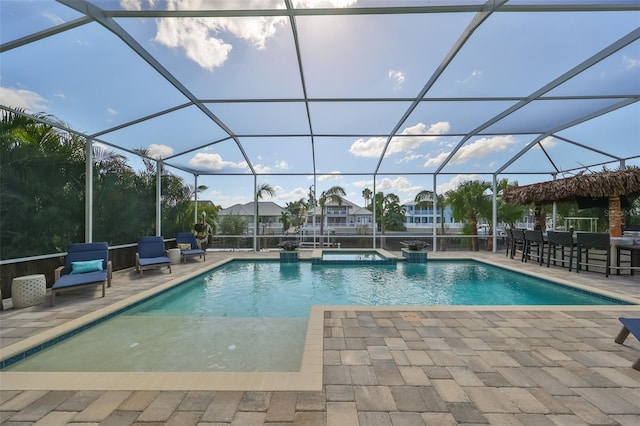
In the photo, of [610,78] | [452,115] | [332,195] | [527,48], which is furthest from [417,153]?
[332,195]

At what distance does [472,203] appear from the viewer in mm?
11367

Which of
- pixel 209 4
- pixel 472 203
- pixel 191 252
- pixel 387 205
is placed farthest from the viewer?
pixel 387 205

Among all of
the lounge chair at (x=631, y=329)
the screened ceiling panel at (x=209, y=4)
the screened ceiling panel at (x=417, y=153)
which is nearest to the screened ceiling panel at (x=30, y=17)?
the screened ceiling panel at (x=209, y=4)

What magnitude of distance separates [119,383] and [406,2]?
5.23 m

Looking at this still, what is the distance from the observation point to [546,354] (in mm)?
2666

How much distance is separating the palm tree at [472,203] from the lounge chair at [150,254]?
11.0m

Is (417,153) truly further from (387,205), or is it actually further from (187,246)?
(387,205)

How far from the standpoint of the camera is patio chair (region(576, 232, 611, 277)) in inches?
241

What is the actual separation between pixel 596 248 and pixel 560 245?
1.17 metres

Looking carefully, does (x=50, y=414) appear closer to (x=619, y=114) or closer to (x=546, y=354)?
(x=546, y=354)

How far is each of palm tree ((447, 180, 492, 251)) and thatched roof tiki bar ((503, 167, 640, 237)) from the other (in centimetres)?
267

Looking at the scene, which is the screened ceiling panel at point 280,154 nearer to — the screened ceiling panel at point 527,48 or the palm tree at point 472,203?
the screened ceiling panel at point 527,48

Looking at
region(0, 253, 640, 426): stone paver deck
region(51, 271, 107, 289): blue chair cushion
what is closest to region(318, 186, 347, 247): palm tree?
region(51, 271, 107, 289): blue chair cushion

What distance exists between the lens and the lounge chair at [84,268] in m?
4.50
